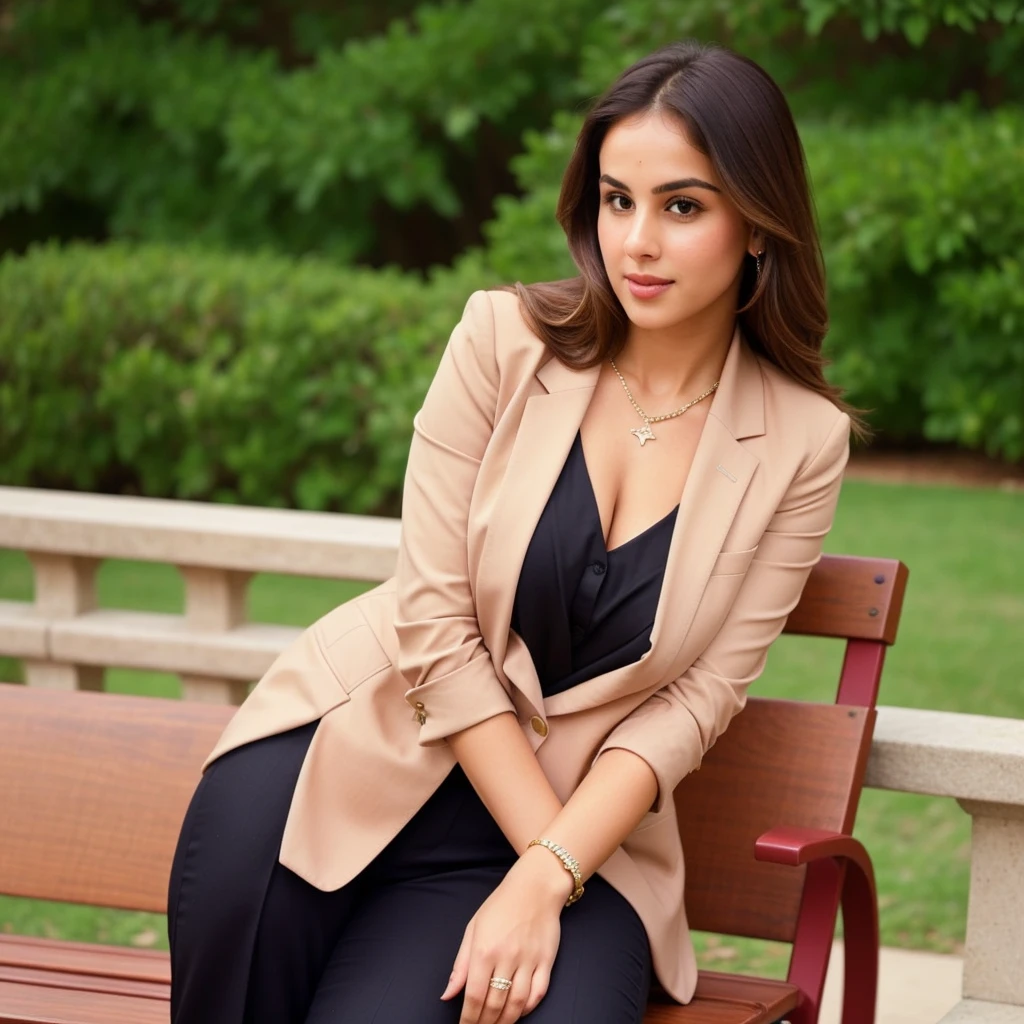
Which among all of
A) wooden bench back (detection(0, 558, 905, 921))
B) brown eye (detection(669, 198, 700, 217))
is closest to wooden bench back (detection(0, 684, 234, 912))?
wooden bench back (detection(0, 558, 905, 921))

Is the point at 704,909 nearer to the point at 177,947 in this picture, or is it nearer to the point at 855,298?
the point at 177,947

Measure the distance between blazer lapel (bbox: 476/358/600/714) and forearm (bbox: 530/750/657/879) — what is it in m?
0.15

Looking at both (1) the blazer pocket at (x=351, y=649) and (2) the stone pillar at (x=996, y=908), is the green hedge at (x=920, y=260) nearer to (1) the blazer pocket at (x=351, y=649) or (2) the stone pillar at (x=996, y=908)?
(2) the stone pillar at (x=996, y=908)

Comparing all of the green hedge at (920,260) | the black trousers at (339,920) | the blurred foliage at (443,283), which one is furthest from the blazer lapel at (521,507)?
the green hedge at (920,260)

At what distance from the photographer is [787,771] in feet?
9.37

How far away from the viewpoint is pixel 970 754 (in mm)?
2799

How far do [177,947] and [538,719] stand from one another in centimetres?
64

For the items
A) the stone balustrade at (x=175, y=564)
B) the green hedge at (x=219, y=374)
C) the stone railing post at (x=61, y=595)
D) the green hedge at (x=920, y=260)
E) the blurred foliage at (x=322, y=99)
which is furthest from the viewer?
the blurred foliage at (x=322, y=99)

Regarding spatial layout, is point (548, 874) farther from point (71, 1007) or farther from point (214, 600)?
point (214, 600)

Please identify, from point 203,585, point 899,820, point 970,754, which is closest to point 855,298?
point 899,820

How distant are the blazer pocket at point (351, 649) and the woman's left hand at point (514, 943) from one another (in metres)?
0.42

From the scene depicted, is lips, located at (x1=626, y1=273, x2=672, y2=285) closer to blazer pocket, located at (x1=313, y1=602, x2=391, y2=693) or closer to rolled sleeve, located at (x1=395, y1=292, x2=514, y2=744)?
rolled sleeve, located at (x1=395, y1=292, x2=514, y2=744)

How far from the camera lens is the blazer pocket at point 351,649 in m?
2.63

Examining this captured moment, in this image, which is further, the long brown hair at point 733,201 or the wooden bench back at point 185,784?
the wooden bench back at point 185,784
